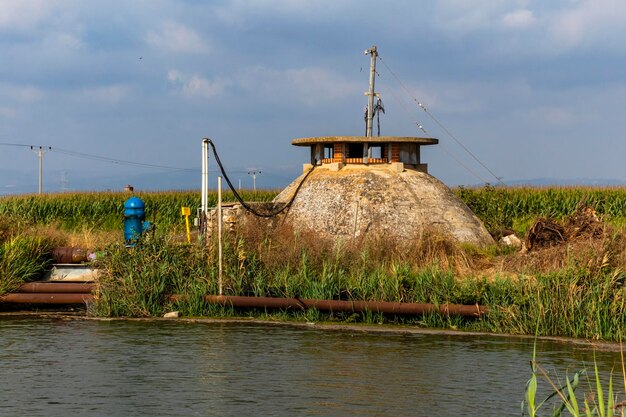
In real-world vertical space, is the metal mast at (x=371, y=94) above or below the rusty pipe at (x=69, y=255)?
above

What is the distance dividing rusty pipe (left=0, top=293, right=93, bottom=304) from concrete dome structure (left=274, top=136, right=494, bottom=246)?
17.8 feet

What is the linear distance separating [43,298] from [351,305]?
6478mm

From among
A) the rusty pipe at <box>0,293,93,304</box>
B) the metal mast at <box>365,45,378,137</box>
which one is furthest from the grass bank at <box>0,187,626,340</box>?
the metal mast at <box>365,45,378,137</box>

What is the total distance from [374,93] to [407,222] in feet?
15.4

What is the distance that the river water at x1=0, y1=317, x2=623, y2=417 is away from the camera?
37.4 feet

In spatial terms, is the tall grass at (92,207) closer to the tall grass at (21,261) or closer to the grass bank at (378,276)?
the grass bank at (378,276)

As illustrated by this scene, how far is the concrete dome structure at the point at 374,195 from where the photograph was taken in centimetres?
2170

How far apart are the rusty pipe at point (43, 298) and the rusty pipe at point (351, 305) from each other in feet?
9.38

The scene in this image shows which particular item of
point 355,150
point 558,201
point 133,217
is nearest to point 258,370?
point 133,217

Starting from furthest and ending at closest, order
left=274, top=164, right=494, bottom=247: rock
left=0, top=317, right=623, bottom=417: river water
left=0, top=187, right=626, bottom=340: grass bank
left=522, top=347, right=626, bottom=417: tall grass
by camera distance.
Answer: left=274, top=164, right=494, bottom=247: rock → left=0, top=187, right=626, bottom=340: grass bank → left=0, top=317, right=623, bottom=417: river water → left=522, top=347, right=626, bottom=417: tall grass

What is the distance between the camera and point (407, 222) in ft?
71.2

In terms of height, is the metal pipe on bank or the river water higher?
the metal pipe on bank

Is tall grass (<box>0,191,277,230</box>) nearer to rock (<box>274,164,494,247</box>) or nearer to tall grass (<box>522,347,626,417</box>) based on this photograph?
rock (<box>274,164,494,247</box>)

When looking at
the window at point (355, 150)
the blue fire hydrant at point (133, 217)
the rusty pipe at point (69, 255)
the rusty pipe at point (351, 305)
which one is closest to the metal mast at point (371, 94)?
the window at point (355, 150)
